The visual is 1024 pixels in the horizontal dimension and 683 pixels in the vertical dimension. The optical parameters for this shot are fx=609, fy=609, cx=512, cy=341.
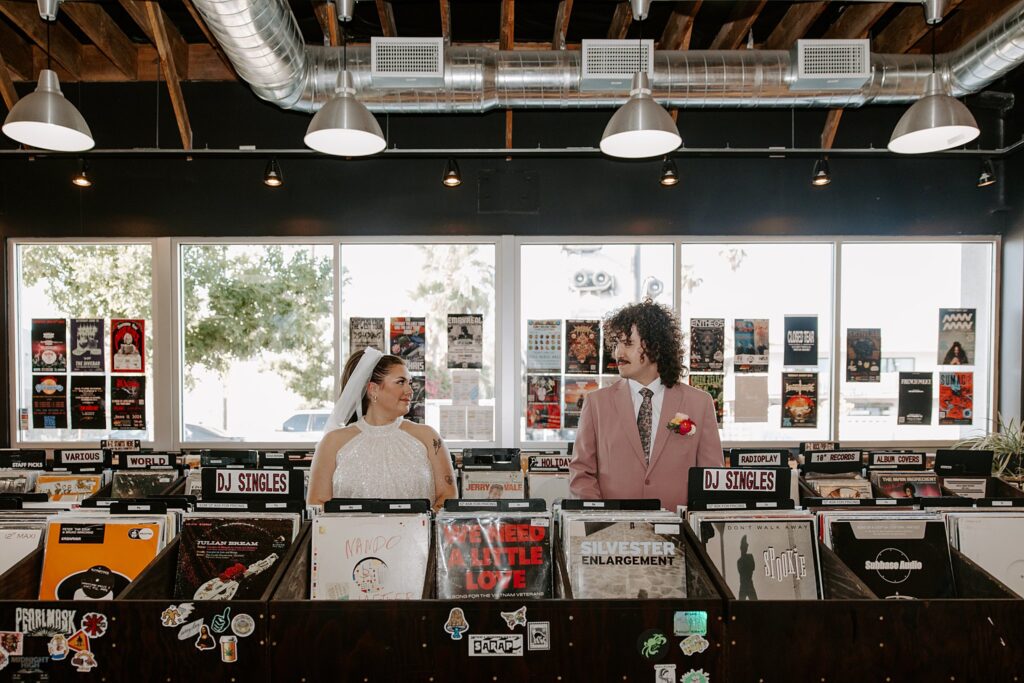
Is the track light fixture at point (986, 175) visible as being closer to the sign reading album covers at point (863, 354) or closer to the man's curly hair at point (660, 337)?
the sign reading album covers at point (863, 354)

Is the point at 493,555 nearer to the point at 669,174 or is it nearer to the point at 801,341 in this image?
the point at 669,174

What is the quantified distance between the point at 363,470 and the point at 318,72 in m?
2.88

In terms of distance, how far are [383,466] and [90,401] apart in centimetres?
400

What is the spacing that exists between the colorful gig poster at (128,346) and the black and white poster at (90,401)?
0.21 metres

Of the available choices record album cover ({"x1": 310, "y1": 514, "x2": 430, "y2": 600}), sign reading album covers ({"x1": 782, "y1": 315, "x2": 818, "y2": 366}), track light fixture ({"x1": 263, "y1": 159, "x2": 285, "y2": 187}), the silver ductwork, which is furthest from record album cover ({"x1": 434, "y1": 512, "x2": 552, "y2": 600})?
sign reading album covers ({"x1": 782, "y1": 315, "x2": 818, "y2": 366})

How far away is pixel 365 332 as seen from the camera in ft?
17.1

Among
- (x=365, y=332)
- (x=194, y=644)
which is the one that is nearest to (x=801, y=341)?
(x=365, y=332)

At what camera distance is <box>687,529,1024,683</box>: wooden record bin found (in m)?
1.44

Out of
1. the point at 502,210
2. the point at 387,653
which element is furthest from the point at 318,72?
the point at 387,653

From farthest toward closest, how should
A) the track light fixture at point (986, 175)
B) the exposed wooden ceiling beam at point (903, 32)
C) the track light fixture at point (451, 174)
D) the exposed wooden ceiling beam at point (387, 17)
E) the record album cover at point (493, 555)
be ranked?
the track light fixture at point (986, 175) < the track light fixture at point (451, 174) < the exposed wooden ceiling beam at point (903, 32) < the exposed wooden ceiling beam at point (387, 17) < the record album cover at point (493, 555)

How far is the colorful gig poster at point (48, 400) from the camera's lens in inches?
205

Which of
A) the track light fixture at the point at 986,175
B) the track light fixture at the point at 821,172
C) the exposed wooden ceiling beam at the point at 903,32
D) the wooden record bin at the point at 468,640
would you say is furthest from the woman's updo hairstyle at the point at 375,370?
the track light fixture at the point at 986,175

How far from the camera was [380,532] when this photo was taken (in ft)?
5.82

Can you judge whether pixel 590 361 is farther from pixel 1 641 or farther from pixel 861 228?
pixel 1 641
